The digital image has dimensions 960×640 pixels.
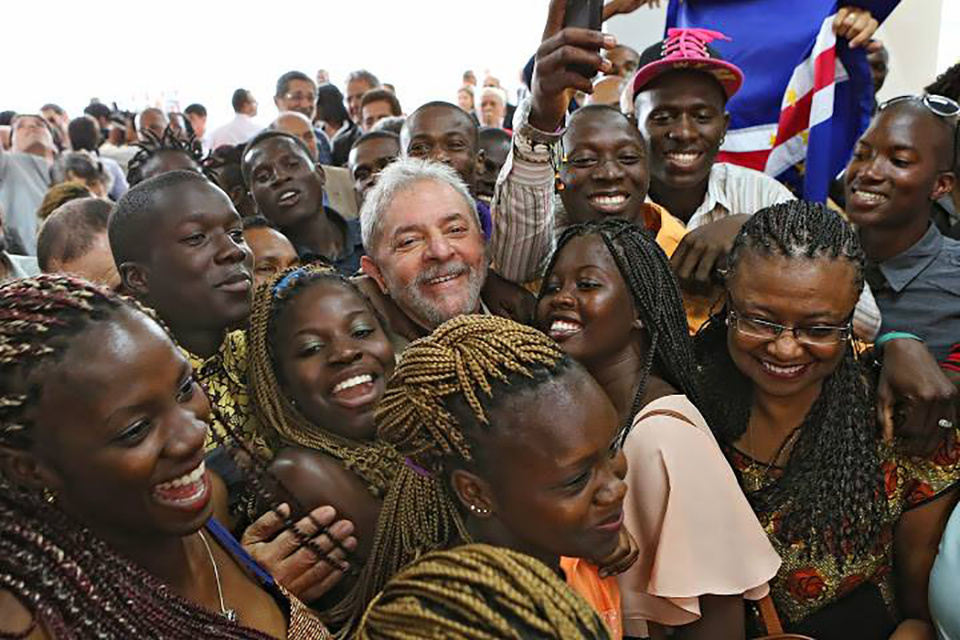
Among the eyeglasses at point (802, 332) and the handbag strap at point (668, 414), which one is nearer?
the handbag strap at point (668, 414)

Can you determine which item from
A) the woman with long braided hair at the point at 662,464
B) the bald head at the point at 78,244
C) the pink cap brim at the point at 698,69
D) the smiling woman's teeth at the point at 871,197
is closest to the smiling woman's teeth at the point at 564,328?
the woman with long braided hair at the point at 662,464

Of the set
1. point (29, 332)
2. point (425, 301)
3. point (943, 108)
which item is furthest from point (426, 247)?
point (943, 108)

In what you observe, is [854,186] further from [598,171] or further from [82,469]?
[82,469]

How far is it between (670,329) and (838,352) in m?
0.40

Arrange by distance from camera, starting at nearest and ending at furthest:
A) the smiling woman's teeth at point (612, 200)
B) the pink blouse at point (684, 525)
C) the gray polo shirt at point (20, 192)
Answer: the pink blouse at point (684, 525), the smiling woman's teeth at point (612, 200), the gray polo shirt at point (20, 192)

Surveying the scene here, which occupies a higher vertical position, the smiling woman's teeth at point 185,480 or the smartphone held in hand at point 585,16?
the smartphone held in hand at point 585,16

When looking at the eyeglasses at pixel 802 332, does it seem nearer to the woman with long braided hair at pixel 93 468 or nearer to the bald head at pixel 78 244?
the woman with long braided hair at pixel 93 468

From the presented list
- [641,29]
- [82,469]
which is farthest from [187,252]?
[641,29]

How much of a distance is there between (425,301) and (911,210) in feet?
5.19

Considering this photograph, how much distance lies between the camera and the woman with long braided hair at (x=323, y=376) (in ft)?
5.93

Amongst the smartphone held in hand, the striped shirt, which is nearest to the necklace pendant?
the striped shirt

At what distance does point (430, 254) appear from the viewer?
7.80 ft

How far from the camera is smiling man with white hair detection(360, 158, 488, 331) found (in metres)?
2.38

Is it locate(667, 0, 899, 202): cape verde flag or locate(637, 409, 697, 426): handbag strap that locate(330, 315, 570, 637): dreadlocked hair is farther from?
locate(667, 0, 899, 202): cape verde flag
